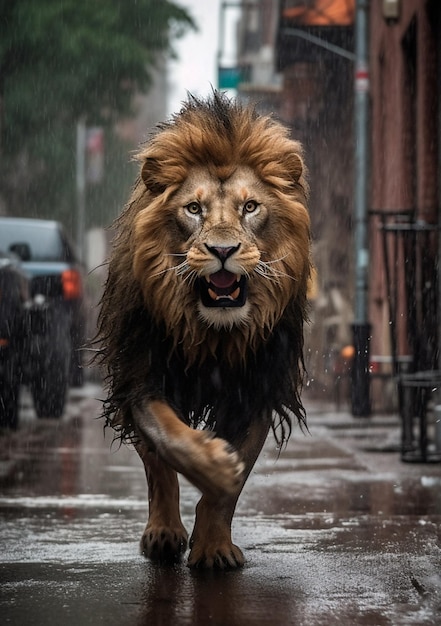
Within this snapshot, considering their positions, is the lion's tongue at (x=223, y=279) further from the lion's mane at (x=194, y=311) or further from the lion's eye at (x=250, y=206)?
the lion's eye at (x=250, y=206)

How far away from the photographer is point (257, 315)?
5.28 m

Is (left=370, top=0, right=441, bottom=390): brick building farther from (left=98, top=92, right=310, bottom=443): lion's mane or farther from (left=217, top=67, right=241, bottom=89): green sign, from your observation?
(left=217, top=67, right=241, bottom=89): green sign

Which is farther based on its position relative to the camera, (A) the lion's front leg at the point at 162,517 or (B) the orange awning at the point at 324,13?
(B) the orange awning at the point at 324,13

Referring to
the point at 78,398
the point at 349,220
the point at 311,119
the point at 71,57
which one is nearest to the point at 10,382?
the point at 78,398

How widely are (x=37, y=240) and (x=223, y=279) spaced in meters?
10.6

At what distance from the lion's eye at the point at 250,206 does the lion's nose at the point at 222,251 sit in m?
0.29

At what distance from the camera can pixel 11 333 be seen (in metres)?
11.8

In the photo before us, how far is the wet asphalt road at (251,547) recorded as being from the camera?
4414 mm

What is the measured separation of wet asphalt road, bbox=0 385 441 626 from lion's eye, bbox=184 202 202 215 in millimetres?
1316

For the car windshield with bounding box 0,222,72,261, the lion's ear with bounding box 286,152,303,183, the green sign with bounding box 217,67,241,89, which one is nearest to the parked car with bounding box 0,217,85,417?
the car windshield with bounding box 0,222,72,261

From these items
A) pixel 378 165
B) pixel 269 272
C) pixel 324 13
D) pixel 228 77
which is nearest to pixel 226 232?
pixel 269 272

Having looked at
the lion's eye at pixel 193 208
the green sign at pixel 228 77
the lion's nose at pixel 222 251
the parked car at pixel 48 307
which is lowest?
the parked car at pixel 48 307

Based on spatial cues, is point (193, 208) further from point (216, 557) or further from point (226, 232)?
point (216, 557)

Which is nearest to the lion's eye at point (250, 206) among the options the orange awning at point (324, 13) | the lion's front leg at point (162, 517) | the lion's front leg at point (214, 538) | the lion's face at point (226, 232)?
the lion's face at point (226, 232)
